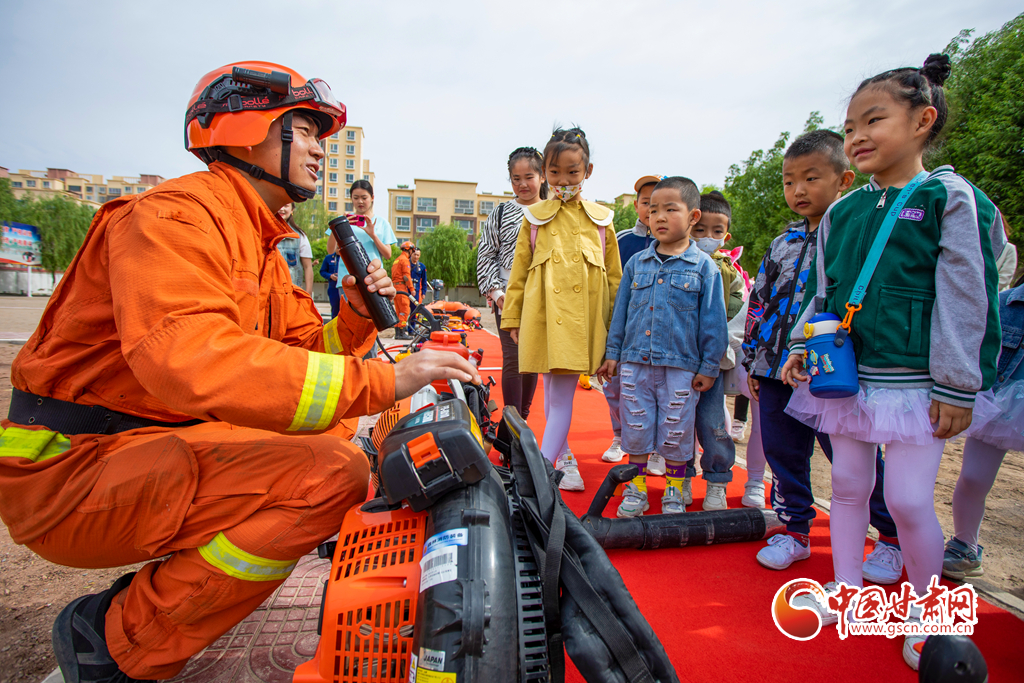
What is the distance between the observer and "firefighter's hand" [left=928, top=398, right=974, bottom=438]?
61.5 inches

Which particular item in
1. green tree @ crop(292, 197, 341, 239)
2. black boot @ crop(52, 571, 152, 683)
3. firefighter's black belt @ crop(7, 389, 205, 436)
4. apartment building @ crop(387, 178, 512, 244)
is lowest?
black boot @ crop(52, 571, 152, 683)

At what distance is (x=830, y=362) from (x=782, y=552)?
108cm

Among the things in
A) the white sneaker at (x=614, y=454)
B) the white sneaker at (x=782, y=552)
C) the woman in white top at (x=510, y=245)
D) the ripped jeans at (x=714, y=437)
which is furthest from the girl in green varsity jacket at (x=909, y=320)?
the woman in white top at (x=510, y=245)

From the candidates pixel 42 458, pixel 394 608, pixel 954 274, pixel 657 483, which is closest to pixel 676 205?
pixel 954 274

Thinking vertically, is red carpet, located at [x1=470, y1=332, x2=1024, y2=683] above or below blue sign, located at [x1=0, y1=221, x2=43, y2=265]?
below

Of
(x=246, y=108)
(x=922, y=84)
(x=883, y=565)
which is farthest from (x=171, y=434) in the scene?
(x=883, y=565)

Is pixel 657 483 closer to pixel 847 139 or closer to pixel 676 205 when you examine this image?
pixel 676 205

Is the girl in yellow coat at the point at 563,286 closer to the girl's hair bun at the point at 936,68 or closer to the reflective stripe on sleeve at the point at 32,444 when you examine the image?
the girl's hair bun at the point at 936,68

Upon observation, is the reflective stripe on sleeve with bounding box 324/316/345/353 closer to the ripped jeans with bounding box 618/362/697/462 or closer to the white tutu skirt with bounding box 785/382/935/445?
the ripped jeans with bounding box 618/362/697/462

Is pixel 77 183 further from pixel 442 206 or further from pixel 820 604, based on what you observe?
pixel 820 604

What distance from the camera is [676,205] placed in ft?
8.88

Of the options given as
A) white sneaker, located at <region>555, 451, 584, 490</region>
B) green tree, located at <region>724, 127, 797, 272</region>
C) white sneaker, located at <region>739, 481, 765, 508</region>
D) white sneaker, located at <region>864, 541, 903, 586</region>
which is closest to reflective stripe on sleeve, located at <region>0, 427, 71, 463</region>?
white sneaker, located at <region>555, 451, 584, 490</region>

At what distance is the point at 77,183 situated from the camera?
87.0 m

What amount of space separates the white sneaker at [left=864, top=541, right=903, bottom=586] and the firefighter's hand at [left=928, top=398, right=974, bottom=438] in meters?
0.85
